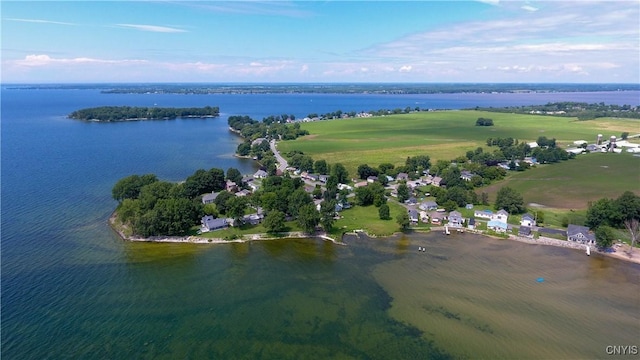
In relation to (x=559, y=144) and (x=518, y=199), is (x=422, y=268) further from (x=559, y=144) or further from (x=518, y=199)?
(x=559, y=144)

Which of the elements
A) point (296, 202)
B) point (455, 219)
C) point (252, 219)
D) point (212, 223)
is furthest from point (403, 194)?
point (212, 223)

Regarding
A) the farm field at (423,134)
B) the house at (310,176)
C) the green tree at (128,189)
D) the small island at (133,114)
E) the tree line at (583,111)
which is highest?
the tree line at (583,111)

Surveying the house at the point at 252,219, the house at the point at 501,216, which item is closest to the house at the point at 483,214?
the house at the point at 501,216

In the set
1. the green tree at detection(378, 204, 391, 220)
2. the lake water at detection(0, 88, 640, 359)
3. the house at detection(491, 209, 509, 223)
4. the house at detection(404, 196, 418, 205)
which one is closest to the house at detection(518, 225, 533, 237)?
the lake water at detection(0, 88, 640, 359)

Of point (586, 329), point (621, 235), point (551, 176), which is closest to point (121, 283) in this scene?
point (586, 329)

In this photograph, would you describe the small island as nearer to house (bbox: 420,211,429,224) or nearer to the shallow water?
house (bbox: 420,211,429,224)

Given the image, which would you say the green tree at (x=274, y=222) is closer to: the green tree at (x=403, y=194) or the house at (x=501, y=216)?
the green tree at (x=403, y=194)

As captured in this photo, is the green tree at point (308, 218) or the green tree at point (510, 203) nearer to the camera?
the green tree at point (308, 218)
